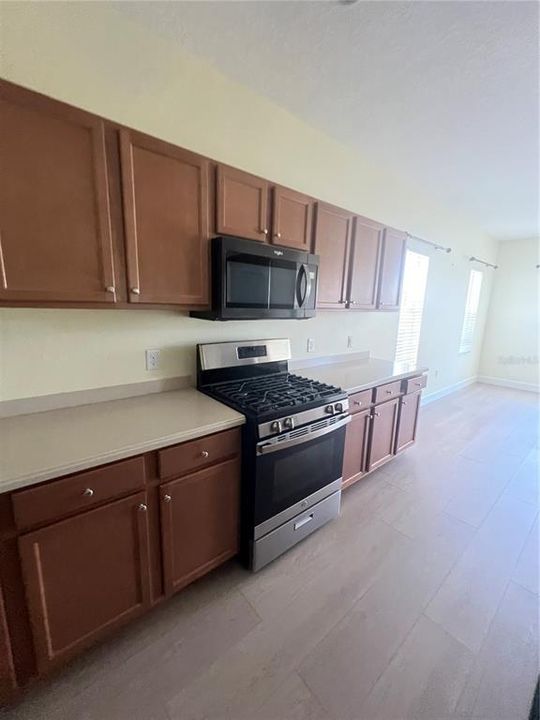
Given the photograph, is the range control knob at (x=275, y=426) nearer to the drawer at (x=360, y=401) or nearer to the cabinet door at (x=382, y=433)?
the drawer at (x=360, y=401)

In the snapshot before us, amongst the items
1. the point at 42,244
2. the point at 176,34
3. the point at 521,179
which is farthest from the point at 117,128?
the point at 521,179

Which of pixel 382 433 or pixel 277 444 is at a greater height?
pixel 277 444

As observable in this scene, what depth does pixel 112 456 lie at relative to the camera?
1.15 m

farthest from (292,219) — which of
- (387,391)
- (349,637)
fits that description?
(349,637)

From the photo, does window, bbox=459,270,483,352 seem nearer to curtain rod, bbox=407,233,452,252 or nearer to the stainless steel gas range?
curtain rod, bbox=407,233,452,252

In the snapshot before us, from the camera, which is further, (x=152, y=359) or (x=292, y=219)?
(x=292, y=219)

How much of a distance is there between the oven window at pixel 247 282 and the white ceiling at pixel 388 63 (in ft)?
3.63

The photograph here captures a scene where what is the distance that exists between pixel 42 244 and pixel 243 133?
1476 millimetres

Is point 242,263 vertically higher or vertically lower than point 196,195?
lower

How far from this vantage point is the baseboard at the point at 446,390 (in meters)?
4.72

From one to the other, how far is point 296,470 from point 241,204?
62.3 inches

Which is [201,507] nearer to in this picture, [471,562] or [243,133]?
[471,562]

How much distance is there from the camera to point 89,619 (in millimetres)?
1222

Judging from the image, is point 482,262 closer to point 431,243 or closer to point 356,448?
point 431,243
